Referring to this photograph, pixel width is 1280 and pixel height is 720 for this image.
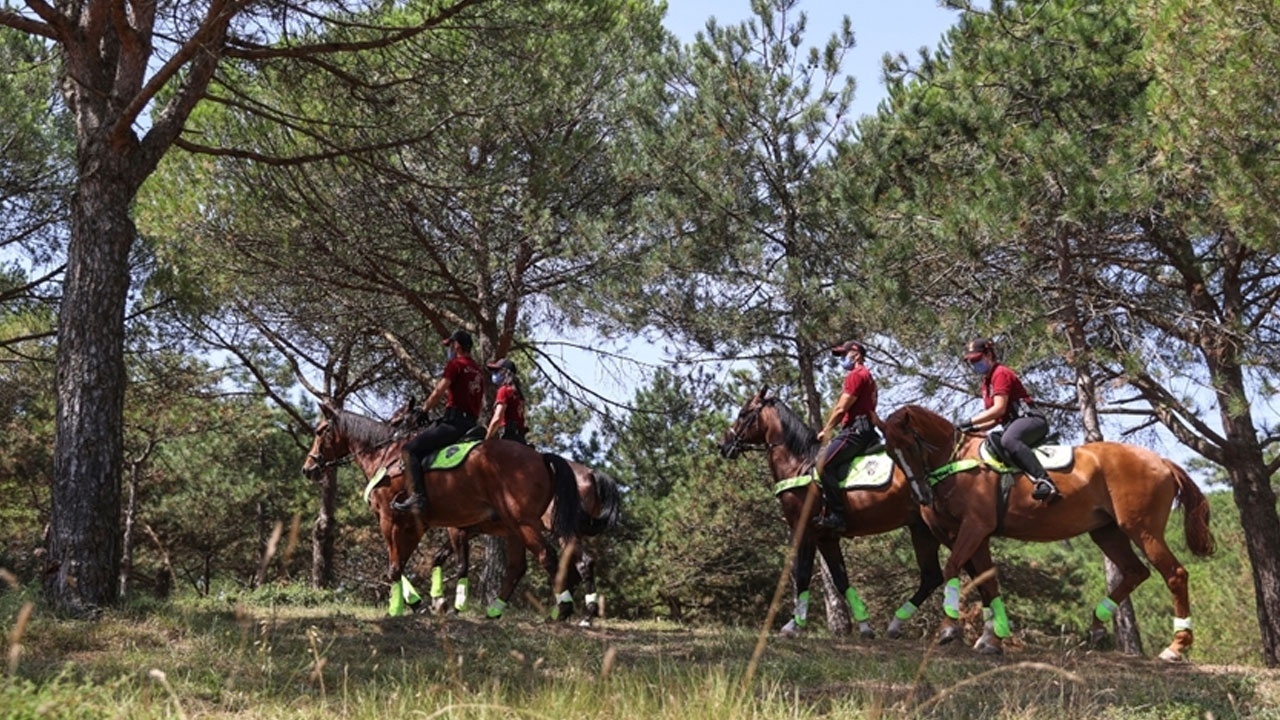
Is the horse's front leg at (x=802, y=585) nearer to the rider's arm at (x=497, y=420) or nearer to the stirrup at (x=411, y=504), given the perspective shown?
the rider's arm at (x=497, y=420)

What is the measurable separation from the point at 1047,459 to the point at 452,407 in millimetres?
5674

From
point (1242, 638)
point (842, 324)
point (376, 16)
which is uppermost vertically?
point (376, 16)

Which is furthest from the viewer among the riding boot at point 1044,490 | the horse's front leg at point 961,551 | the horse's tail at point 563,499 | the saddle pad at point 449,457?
the saddle pad at point 449,457

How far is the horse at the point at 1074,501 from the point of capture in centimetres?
971

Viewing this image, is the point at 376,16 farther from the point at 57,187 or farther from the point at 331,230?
the point at 57,187

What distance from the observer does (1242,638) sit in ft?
114

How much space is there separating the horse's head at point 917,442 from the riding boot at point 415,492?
441 cm

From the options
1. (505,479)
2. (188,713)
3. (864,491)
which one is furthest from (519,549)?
(188,713)

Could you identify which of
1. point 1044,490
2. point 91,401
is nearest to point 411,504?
point 91,401

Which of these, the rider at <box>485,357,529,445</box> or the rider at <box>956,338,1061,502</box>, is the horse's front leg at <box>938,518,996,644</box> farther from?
the rider at <box>485,357,529,445</box>

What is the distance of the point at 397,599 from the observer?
1116 centimetres

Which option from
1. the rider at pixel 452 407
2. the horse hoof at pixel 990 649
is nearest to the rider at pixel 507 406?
the rider at pixel 452 407

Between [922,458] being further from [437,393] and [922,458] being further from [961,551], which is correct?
[437,393]

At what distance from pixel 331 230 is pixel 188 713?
422 inches
